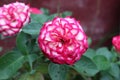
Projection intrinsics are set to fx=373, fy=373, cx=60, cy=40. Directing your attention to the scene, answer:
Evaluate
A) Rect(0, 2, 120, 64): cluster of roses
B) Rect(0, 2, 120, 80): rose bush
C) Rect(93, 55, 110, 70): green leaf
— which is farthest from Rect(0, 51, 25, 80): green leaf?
Rect(93, 55, 110, 70): green leaf

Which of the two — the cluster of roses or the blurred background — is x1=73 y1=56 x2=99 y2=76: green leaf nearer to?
the cluster of roses

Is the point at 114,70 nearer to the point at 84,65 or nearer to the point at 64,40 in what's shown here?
the point at 84,65

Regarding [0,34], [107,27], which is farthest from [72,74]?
[107,27]

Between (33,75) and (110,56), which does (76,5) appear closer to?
(110,56)

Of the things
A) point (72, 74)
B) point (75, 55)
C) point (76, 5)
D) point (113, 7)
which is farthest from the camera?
point (113, 7)

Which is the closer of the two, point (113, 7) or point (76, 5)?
point (76, 5)

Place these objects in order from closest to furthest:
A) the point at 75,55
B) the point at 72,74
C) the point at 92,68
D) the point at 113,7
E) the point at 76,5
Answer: the point at 75,55 < the point at 92,68 < the point at 72,74 < the point at 76,5 < the point at 113,7

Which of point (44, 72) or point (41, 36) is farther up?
point (41, 36)

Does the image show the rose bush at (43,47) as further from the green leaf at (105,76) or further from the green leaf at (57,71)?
the green leaf at (105,76)

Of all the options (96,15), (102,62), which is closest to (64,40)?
(102,62)
